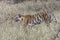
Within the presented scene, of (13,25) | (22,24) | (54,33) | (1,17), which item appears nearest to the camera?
(54,33)

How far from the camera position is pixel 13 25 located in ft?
25.6

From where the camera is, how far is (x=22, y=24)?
283 inches

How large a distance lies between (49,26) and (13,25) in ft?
3.72

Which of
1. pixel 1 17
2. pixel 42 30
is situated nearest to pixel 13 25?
pixel 42 30

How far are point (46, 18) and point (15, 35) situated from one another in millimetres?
1748

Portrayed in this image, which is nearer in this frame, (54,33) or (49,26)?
(54,33)

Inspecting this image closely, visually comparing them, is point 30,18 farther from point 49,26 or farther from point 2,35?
point 2,35

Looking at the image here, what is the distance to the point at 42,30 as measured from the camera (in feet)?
22.9

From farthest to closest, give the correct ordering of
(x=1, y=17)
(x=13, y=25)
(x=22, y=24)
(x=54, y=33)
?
(x=1, y=17), (x=13, y=25), (x=22, y=24), (x=54, y=33)

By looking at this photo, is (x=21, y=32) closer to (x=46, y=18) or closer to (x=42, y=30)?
(x=42, y=30)

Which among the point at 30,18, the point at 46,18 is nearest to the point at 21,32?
the point at 30,18

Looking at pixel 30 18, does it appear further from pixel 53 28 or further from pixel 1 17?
pixel 1 17

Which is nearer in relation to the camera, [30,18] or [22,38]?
[22,38]

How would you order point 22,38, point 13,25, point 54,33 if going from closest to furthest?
point 22,38 < point 54,33 < point 13,25
